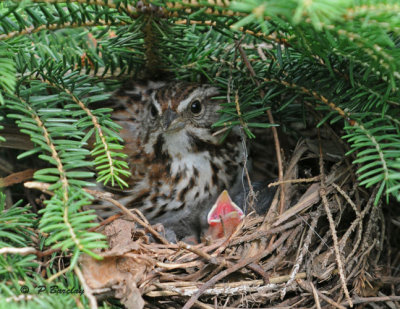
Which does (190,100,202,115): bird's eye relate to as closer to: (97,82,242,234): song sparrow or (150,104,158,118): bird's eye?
(97,82,242,234): song sparrow

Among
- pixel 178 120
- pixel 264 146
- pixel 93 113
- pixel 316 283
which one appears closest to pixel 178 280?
pixel 316 283

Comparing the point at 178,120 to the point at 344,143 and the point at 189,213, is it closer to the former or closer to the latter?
the point at 189,213

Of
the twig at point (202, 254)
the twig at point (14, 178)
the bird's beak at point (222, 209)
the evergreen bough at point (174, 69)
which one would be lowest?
the bird's beak at point (222, 209)

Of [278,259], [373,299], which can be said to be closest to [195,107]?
[278,259]

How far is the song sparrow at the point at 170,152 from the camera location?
7.90 feet

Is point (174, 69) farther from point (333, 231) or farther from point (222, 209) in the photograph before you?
point (333, 231)

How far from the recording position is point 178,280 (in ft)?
5.70

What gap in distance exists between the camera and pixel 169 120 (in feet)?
7.55

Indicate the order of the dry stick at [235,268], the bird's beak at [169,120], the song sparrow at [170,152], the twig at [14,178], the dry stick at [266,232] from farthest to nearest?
the song sparrow at [170,152] → the bird's beak at [169,120] → the twig at [14,178] → the dry stick at [266,232] → the dry stick at [235,268]

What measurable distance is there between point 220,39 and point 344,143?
30.1 inches

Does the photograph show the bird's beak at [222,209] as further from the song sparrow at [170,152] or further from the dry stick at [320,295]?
the dry stick at [320,295]

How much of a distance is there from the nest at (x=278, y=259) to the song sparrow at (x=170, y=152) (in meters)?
0.47

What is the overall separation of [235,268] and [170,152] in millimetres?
914
